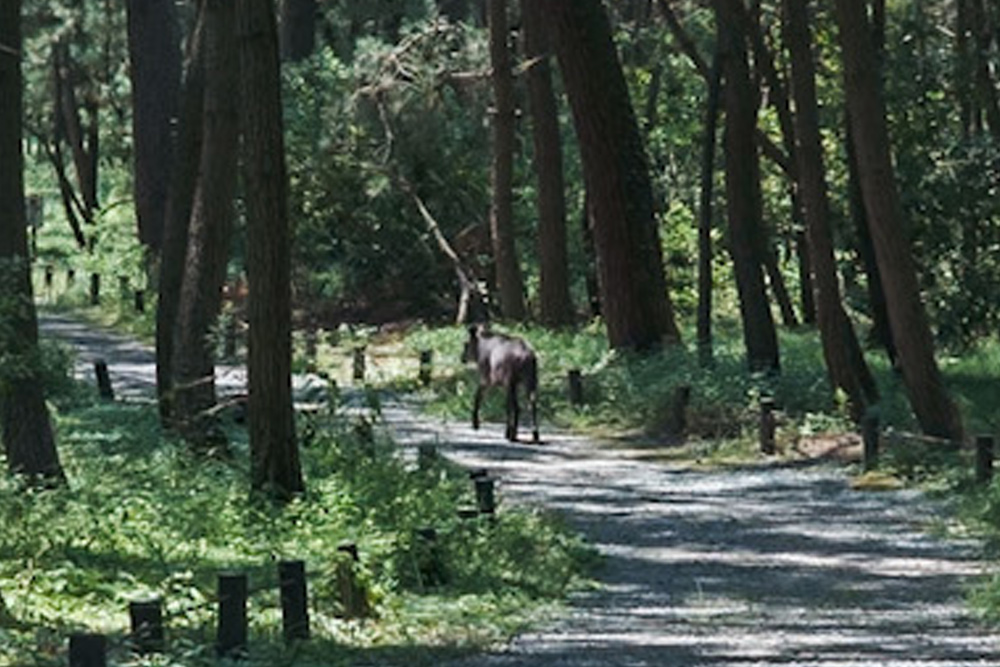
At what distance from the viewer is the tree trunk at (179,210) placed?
85.8ft

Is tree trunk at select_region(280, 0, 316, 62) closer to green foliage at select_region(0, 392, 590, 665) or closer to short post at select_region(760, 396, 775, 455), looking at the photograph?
short post at select_region(760, 396, 775, 455)

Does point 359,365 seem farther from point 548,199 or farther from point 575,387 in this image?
point 548,199

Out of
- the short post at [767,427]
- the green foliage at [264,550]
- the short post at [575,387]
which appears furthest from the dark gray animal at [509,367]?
the green foliage at [264,550]

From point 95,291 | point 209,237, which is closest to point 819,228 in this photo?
point 209,237

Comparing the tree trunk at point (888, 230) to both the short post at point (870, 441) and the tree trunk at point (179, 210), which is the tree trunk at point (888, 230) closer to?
the short post at point (870, 441)

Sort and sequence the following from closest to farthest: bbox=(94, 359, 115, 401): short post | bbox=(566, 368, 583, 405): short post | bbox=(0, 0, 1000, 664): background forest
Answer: bbox=(0, 0, 1000, 664): background forest
bbox=(94, 359, 115, 401): short post
bbox=(566, 368, 583, 405): short post

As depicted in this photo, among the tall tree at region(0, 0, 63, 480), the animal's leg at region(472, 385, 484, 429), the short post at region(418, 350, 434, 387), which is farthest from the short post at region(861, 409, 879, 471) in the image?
the short post at region(418, 350, 434, 387)

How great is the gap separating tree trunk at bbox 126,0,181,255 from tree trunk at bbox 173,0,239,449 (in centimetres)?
2256

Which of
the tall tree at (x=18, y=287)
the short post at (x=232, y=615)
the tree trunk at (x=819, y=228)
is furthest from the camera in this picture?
the tree trunk at (x=819, y=228)

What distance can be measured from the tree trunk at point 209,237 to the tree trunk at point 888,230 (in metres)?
7.54

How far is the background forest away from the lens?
A: 20.7m

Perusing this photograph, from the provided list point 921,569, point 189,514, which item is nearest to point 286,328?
point 189,514

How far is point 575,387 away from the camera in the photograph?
34.8 meters

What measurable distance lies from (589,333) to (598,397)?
836 cm
